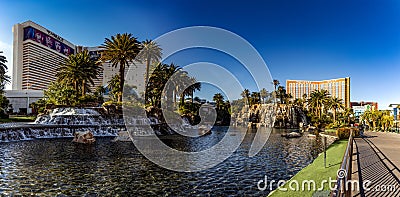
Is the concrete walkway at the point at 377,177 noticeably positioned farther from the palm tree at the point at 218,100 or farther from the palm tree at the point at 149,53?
the palm tree at the point at 218,100

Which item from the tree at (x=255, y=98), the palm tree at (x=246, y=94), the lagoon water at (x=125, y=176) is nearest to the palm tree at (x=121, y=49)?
the lagoon water at (x=125, y=176)

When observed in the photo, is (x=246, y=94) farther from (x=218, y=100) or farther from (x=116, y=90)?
(x=116, y=90)

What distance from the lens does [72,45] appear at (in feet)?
530

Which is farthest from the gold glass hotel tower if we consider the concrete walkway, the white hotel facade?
the concrete walkway

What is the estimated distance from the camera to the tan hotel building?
134125 mm

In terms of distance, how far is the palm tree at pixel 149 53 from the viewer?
148 feet

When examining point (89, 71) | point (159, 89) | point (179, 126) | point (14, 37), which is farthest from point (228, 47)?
point (14, 37)

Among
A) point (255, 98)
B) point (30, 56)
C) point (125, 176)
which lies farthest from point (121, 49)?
point (30, 56)

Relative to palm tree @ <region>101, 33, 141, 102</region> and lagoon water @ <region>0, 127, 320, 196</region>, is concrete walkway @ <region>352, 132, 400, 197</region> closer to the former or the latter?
lagoon water @ <region>0, 127, 320, 196</region>

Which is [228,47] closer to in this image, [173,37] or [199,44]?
[199,44]

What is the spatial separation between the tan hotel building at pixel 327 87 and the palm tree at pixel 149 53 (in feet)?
349

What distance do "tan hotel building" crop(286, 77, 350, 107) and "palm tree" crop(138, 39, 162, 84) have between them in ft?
349

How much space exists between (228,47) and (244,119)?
7427 cm

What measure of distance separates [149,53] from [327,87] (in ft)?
403
